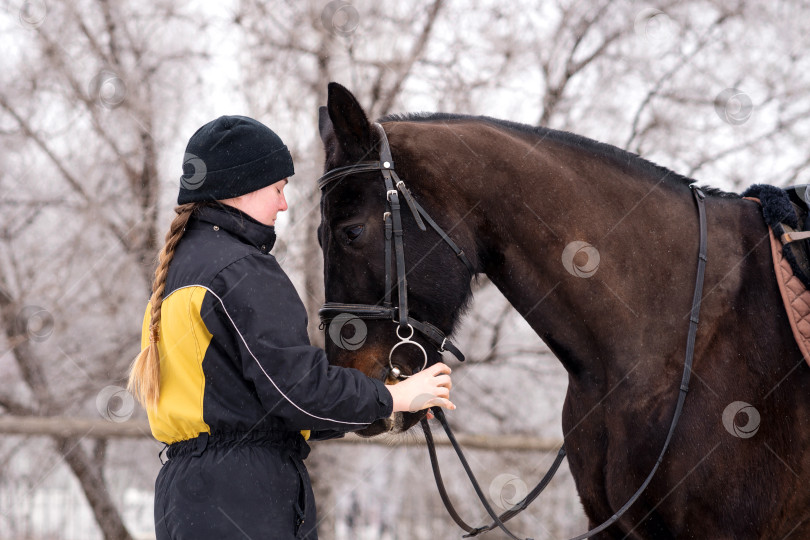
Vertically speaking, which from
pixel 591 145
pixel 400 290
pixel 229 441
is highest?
pixel 591 145

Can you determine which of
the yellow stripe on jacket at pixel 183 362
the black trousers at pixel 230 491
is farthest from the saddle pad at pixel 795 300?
the yellow stripe on jacket at pixel 183 362

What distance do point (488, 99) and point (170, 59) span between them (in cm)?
295

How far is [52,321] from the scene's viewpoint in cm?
643

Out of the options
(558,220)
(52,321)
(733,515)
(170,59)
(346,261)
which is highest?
(170,59)

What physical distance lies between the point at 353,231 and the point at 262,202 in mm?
311

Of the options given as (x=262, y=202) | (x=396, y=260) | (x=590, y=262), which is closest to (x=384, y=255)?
(x=396, y=260)

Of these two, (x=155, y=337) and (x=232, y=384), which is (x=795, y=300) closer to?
(x=232, y=384)

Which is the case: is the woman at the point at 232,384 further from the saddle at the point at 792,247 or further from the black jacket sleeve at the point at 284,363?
the saddle at the point at 792,247

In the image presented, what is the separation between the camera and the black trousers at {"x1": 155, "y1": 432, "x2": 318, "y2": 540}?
1.98m

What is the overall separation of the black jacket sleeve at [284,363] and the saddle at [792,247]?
1.32 meters

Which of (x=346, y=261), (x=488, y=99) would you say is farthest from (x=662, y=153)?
(x=346, y=261)

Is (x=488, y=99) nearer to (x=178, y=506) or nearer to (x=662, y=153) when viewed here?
(x=662, y=153)

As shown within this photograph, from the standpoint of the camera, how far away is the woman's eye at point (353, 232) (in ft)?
7.77

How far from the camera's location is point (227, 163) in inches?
85.6
